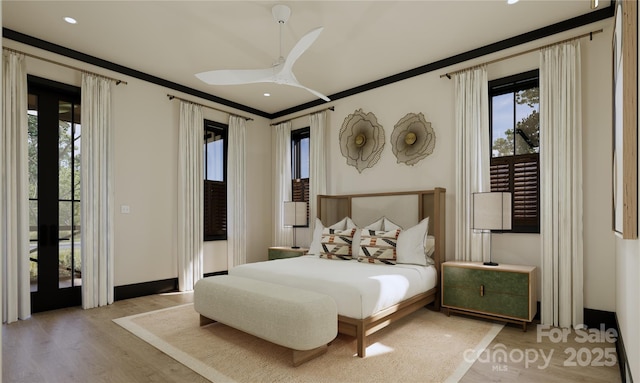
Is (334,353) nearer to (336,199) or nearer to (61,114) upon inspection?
(336,199)

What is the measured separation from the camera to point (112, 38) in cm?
408

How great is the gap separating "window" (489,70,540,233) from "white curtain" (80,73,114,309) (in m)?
4.57

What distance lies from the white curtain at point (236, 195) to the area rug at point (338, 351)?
7.00ft

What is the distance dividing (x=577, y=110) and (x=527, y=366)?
2.44m

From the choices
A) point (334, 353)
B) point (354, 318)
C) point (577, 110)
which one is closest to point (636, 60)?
point (577, 110)

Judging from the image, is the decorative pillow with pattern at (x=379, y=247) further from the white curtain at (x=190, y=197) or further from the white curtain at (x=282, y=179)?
the white curtain at (x=190, y=197)

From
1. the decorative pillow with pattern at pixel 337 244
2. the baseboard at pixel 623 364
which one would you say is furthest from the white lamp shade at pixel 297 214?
the baseboard at pixel 623 364

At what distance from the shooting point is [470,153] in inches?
169

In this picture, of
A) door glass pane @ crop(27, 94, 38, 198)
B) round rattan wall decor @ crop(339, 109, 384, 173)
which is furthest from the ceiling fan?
door glass pane @ crop(27, 94, 38, 198)

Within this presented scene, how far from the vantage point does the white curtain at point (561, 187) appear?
3.59 m

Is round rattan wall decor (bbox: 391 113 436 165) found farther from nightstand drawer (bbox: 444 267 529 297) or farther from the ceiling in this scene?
nightstand drawer (bbox: 444 267 529 297)

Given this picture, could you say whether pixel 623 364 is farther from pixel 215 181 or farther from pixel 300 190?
pixel 215 181

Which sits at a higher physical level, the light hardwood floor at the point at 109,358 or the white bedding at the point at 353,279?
the white bedding at the point at 353,279

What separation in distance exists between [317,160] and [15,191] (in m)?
3.74
